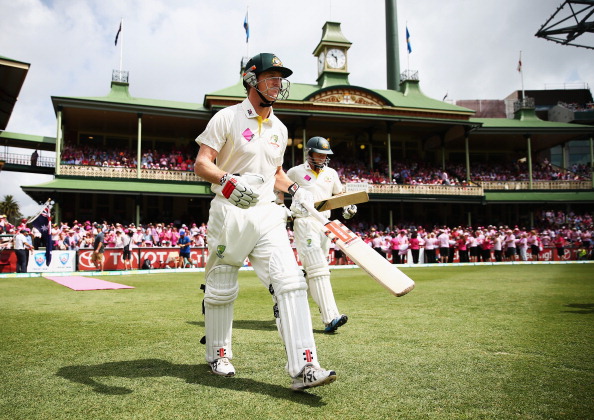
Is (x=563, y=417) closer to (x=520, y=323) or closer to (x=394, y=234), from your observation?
(x=520, y=323)

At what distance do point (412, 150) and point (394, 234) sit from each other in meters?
14.1

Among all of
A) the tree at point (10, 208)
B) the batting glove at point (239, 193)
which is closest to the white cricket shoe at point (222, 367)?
the batting glove at point (239, 193)

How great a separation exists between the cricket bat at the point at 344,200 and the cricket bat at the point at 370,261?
24cm

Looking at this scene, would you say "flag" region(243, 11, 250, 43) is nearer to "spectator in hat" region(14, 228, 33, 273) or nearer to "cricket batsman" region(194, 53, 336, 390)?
"spectator in hat" region(14, 228, 33, 273)

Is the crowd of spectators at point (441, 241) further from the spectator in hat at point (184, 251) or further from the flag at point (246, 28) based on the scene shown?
the flag at point (246, 28)

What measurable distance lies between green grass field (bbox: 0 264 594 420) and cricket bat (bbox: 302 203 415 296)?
0.70 metres

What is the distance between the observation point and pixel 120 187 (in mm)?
28703

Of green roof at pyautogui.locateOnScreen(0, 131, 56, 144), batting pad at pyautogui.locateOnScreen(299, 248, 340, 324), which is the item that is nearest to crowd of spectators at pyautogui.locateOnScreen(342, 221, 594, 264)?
batting pad at pyautogui.locateOnScreen(299, 248, 340, 324)

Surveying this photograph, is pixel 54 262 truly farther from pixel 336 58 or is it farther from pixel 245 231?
pixel 336 58

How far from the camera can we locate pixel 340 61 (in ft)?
124

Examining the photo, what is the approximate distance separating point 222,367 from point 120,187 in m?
27.3

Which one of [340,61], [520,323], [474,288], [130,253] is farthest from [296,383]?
[340,61]

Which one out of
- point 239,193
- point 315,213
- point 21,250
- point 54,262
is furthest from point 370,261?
point 54,262

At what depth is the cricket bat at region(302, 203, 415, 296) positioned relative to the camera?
336 centimetres
